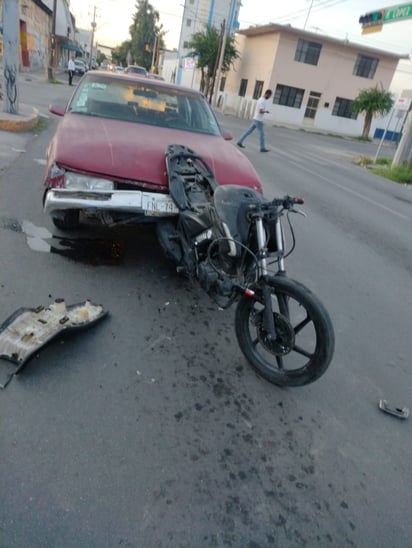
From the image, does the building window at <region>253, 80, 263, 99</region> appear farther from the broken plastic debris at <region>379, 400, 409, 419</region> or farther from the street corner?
the broken plastic debris at <region>379, 400, 409, 419</region>

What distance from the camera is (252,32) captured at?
3847 centimetres

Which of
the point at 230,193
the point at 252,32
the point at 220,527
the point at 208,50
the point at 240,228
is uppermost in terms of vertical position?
the point at 252,32

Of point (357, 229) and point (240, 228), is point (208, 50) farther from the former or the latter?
point (240, 228)

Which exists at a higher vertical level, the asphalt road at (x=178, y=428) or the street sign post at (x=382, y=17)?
the street sign post at (x=382, y=17)

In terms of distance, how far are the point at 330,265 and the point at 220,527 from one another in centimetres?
382

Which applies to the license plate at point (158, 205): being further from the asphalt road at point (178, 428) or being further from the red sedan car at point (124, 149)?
the asphalt road at point (178, 428)

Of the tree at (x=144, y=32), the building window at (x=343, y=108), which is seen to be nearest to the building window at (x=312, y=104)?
the building window at (x=343, y=108)

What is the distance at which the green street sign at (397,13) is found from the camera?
1662 cm

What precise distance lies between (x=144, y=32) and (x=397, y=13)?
71096 mm

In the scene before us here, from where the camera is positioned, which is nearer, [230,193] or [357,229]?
[230,193]

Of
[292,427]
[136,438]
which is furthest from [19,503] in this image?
[292,427]

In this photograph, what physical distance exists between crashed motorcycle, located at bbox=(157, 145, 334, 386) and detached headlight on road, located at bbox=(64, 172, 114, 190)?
780 mm

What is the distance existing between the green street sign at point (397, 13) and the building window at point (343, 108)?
68.8ft

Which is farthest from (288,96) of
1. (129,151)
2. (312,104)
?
(129,151)
